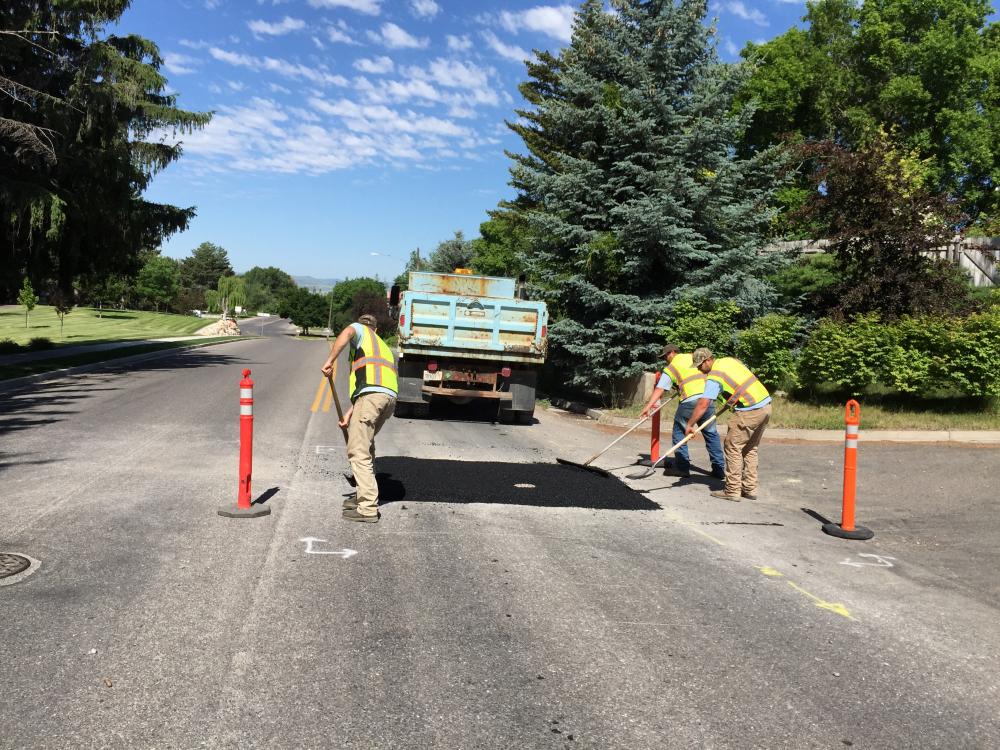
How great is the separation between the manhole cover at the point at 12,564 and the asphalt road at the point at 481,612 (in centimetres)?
11

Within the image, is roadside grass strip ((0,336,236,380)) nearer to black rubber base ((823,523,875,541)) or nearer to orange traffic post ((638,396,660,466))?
orange traffic post ((638,396,660,466))

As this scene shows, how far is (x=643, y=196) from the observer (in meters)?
16.8

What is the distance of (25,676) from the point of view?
3307 mm

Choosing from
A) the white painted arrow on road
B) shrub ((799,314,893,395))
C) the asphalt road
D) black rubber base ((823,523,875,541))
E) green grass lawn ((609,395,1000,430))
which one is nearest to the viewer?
the asphalt road

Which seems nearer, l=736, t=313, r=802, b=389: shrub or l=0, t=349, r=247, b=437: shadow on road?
l=0, t=349, r=247, b=437: shadow on road

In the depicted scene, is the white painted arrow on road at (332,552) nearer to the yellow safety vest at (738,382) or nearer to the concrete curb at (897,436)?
the yellow safety vest at (738,382)

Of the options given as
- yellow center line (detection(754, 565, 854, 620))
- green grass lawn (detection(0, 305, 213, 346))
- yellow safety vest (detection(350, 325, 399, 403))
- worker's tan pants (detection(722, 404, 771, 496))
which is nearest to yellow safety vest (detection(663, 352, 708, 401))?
worker's tan pants (detection(722, 404, 771, 496))

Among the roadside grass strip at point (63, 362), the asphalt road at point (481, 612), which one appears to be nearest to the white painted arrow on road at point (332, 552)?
the asphalt road at point (481, 612)

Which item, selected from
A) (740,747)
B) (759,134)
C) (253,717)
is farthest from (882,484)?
(759,134)

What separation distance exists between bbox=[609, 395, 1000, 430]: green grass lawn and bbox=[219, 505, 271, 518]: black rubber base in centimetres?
917

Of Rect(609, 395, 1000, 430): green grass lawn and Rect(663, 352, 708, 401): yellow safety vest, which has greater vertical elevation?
Rect(663, 352, 708, 401): yellow safety vest

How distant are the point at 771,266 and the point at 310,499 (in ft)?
44.0

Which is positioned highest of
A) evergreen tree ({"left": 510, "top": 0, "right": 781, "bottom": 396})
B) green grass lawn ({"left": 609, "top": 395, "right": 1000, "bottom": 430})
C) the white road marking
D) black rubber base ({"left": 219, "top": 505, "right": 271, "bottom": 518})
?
evergreen tree ({"left": 510, "top": 0, "right": 781, "bottom": 396})

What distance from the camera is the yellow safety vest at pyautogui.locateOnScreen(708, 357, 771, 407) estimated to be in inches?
316
